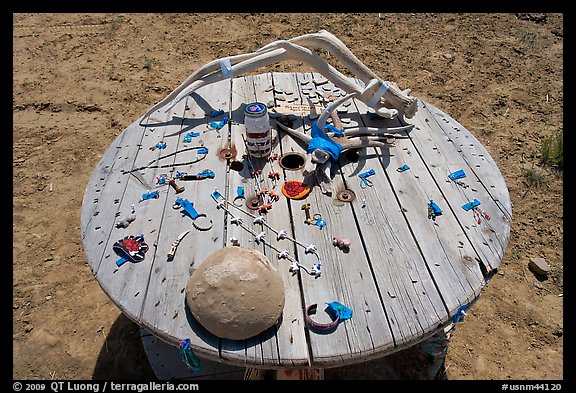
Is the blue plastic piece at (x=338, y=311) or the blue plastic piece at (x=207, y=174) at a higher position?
the blue plastic piece at (x=207, y=174)

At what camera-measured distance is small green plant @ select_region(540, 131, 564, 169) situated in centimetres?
402

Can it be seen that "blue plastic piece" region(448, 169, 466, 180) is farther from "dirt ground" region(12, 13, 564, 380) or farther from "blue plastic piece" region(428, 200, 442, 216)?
"dirt ground" region(12, 13, 564, 380)

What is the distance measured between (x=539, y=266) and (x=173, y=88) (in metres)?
4.23

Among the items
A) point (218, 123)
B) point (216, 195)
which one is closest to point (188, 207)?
point (216, 195)

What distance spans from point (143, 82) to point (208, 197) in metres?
3.65

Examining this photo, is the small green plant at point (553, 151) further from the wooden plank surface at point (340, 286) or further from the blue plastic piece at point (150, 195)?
the blue plastic piece at point (150, 195)

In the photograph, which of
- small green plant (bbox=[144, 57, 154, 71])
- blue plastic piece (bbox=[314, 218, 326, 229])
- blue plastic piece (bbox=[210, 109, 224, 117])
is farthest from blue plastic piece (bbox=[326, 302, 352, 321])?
small green plant (bbox=[144, 57, 154, 71])

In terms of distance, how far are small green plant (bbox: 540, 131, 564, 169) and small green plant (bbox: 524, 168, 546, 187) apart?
0.22m

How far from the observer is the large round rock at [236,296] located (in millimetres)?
1532

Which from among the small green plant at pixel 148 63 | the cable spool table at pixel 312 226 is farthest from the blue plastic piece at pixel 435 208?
the small green plant at pixel 148 63

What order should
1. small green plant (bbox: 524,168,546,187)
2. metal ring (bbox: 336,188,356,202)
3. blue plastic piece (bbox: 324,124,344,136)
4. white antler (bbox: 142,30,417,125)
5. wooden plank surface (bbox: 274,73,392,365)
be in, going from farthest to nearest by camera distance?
1. small green plant (bbox: 524,168,546,187)
2. white antler (bbox: 142,30,417,125)
3. blue plastic piece (bbox: 324,124,344,136)
4. metal ring (bbox: 336,188,356,202)
5. wooden plank surface (bbox: 274,73,392,365)

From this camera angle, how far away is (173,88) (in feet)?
16.7

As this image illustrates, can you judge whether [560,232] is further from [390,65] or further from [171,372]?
[171,372]

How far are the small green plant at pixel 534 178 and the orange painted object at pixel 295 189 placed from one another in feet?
8.97
